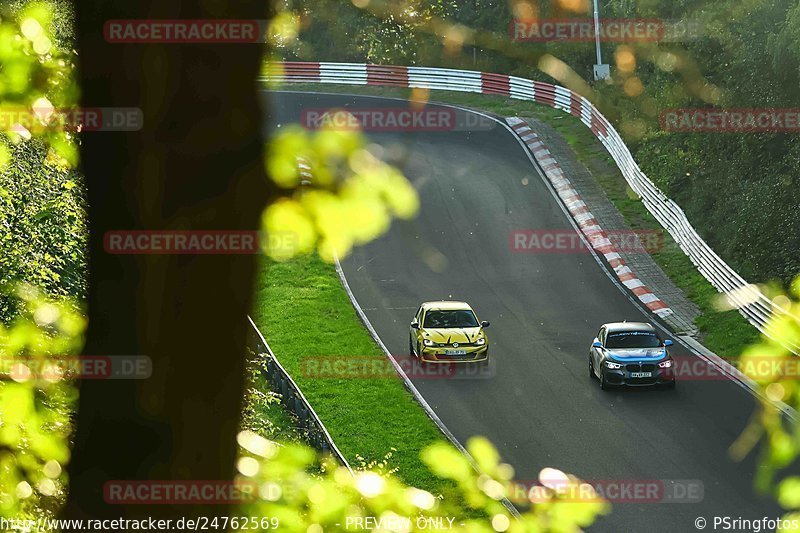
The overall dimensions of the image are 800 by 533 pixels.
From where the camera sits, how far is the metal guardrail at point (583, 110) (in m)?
26.1

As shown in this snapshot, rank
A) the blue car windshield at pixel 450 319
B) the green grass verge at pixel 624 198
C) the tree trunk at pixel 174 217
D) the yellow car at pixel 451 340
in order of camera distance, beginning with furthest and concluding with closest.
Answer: the green grass verge at pixel 624 198
the blue car windshield at pixel 450 319
the yellow car at pixel 451 340
the tree trunk at pixel 174 217

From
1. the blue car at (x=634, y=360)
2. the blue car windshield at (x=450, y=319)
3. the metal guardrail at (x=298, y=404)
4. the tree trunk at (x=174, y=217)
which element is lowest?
the metal guardrail at (x=298, y=404)

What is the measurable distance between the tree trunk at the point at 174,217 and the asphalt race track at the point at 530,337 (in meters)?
12.7

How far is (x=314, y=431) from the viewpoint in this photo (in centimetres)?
1877

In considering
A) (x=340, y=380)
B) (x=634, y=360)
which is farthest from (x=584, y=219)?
(x=340, y=380)

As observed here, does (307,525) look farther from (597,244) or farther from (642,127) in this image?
(642,127)

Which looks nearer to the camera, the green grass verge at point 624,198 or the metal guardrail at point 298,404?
the metal guardrail at point 298,404

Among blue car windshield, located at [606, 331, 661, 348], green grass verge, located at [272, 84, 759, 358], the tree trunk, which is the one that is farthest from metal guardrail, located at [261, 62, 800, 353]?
the tree trunk

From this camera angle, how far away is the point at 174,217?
391 cm

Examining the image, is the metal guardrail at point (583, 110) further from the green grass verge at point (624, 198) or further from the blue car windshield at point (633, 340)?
the blue car windshield at point (633, 340)

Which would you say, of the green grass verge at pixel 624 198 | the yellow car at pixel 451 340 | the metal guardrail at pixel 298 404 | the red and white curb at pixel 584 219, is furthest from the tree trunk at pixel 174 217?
the red and white curb at pixel 584 219

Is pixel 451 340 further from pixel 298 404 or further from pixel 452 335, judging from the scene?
pixel 298 404

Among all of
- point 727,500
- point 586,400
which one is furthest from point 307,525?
point 586,400

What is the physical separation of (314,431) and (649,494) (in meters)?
5.98
